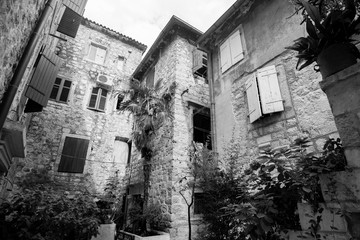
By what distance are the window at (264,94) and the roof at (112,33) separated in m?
10.7

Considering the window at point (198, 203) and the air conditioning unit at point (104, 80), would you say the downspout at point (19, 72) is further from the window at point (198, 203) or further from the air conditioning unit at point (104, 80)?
the air conditioning unit at point (104, 80)

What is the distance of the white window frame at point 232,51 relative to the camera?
20.6 feet

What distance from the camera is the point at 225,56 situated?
6824 mm

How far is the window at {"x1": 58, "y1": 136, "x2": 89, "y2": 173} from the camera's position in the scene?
922 cm

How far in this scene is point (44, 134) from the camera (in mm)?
9188

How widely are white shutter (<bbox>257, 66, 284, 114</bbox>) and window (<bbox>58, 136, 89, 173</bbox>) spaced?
884 cm

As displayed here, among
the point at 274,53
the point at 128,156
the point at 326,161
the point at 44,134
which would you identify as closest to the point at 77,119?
the point at 44,134

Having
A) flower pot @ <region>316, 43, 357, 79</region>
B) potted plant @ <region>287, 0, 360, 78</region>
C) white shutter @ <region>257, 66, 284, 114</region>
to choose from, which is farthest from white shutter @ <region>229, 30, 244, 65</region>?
flower pot @ <region>316, 43, 357, 79</region>

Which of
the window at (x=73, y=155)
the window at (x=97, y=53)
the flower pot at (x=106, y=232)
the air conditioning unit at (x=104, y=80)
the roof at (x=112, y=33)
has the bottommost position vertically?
the flower pot at (x=106, y=232)

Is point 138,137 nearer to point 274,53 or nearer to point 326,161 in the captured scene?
point 274,53

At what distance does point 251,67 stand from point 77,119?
29.4ft

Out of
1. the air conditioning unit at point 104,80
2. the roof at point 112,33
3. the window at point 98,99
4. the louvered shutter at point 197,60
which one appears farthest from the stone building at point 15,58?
the roof at point 112,33

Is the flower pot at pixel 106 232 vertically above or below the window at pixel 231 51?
below

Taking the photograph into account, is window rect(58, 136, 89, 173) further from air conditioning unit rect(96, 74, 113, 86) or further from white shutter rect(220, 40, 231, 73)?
white shutter rect(220, 40, 231, 73)
